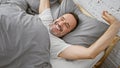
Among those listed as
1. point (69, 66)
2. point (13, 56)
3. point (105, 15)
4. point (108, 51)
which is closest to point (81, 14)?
point (105, 15)

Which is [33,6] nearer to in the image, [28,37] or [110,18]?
[28,37]

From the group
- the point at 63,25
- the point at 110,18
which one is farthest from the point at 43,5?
the point at 110,18

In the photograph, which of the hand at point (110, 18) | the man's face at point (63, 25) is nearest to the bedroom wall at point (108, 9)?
the hand at point (110, 18)

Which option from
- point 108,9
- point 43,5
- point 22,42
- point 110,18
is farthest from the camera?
point 43,5

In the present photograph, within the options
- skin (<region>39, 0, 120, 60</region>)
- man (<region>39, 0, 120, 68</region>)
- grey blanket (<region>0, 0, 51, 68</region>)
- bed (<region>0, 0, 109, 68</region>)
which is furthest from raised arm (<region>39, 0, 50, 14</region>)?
skin (<region>39, 0, 120, 60</region>)

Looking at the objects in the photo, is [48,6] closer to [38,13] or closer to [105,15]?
[38,13]

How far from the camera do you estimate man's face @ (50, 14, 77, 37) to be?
1.46 metres

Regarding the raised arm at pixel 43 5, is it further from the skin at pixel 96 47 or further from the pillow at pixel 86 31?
the skin at pixel 96 47

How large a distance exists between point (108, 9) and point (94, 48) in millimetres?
398

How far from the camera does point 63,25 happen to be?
4.83 ft

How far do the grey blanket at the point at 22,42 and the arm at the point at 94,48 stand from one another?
16 cm

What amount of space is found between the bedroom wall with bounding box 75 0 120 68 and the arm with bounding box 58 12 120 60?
11 centimetres

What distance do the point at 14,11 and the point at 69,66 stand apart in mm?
612

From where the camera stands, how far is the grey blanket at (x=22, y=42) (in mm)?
1171
